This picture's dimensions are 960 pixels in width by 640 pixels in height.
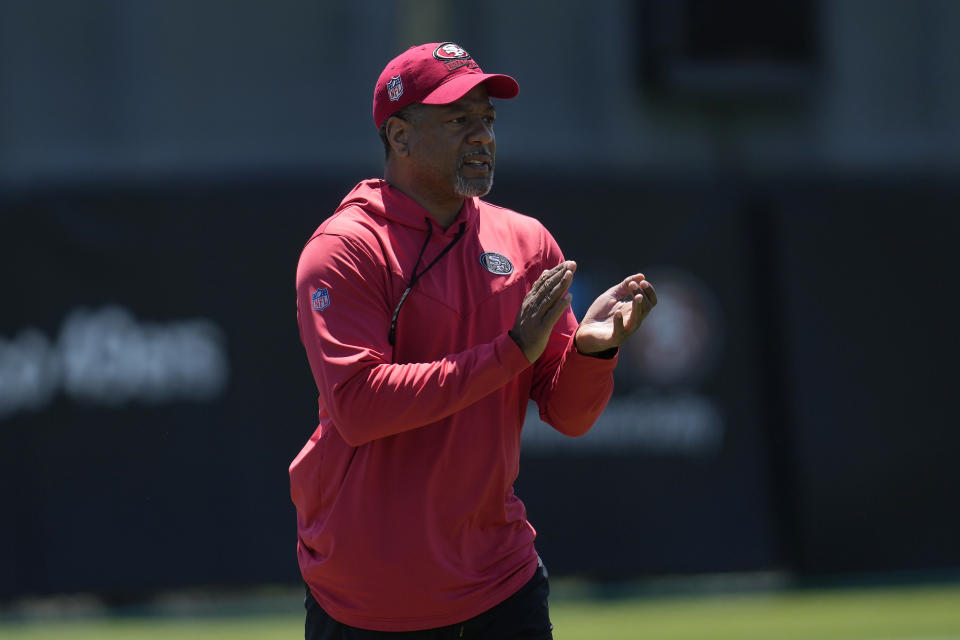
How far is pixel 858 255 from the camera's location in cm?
947

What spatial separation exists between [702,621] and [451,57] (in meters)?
5.44

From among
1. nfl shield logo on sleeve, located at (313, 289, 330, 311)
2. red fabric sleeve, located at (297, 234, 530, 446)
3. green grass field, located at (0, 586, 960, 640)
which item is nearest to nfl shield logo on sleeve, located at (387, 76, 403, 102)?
red fabric sleeve, located at (297, 234, 530, 446)

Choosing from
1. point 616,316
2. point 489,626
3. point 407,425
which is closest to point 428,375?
point 407,425

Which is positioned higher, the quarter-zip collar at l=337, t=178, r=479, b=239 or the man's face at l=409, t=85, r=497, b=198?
the man's face at l=409, t=85, r=497, b=198

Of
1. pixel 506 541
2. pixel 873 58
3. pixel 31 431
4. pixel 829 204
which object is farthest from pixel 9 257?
pixel 873 58

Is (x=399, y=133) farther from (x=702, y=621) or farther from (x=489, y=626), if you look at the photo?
(x=702, y=621)

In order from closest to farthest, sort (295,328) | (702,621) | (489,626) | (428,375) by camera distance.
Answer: (428,375) < (489,626) < (702,621) < (295,328)

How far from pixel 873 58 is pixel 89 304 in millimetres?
6918

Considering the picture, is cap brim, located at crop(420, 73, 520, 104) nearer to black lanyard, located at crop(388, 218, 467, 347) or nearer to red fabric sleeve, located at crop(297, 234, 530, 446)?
black lanyard, located at crop(388, 218, 467, 347)

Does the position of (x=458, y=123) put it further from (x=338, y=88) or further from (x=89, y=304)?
(x=338, y=88)

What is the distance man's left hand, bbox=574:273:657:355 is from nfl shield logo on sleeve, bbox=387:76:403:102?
2.39ft

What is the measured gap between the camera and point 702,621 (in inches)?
324

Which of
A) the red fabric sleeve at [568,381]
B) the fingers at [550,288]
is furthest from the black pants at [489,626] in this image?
the fingers at [550,288]

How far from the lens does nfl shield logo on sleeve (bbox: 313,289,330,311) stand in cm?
336
